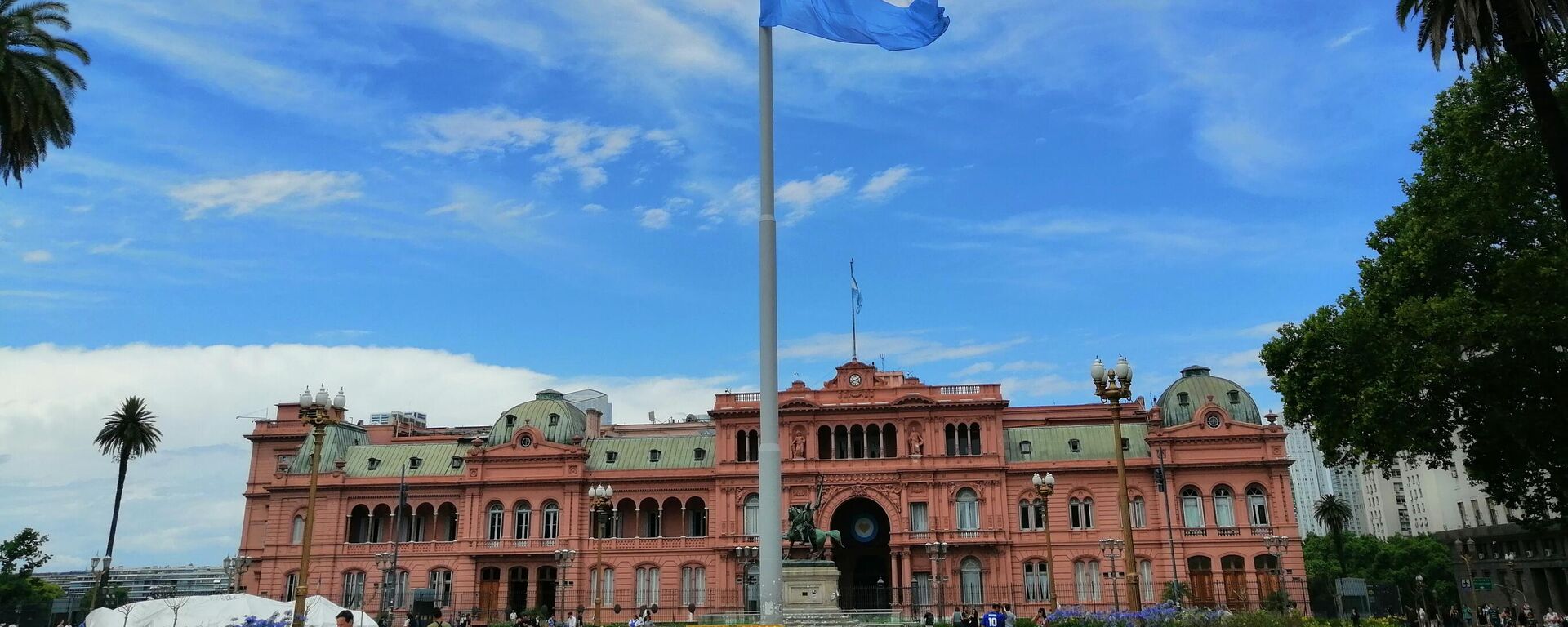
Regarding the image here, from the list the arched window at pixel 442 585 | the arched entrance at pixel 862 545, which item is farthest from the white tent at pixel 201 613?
the arched entrance at pixel 862 545

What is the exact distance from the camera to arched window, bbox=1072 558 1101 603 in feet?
205

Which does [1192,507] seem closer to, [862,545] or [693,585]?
[862,545]

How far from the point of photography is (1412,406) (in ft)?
107

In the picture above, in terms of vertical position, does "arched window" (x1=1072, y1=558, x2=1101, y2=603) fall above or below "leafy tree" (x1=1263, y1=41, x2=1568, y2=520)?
below

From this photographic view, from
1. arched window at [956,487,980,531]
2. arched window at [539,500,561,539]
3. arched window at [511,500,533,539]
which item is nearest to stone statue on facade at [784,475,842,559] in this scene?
arched window at [956,487,980,531]

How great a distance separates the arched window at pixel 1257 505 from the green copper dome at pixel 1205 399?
4097mm

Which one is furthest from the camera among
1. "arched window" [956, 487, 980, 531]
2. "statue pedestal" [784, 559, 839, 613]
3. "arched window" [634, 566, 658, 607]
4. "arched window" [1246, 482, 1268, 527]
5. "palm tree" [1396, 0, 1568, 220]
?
"arched window" [634, 566, 658, 607]

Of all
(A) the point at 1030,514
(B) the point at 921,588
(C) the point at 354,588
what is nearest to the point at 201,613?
(C) the point at 354,588

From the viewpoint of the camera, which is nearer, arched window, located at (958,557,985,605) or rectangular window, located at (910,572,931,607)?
rectangular window, located at (910,572,931,607)

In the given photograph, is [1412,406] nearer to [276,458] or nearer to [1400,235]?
[1400,235]

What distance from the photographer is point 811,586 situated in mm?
36812

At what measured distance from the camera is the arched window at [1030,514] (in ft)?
212

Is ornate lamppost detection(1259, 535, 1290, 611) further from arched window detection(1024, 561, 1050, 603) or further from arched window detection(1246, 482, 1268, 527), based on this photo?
arched window detection(1024, 561, 1050, 603)

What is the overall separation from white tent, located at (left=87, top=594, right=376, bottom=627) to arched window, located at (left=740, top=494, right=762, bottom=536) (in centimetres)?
3174
